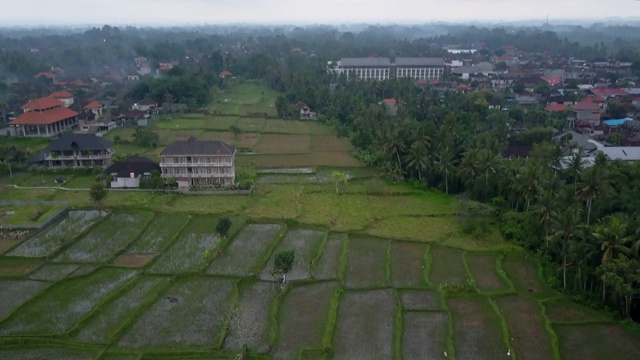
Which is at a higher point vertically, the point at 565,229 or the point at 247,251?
the point at 565,229

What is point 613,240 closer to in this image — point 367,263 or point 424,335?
point 424,335

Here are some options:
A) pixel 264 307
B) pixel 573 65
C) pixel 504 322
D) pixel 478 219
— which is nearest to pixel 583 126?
pixel 478 219

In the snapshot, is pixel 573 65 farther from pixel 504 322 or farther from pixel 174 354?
pixel 174 354

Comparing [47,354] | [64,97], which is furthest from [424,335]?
[64,97]

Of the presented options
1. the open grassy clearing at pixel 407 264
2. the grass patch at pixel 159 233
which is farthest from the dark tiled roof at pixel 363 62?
the open grassy clearing at pixel 407 264

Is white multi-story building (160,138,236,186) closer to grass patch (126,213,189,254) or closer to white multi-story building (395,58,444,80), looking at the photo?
grass patch (126,213,189,254)

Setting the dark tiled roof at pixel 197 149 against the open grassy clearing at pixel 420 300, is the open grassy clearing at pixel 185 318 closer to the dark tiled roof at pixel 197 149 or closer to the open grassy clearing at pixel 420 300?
the open grassy clearing at pixel 420 300
